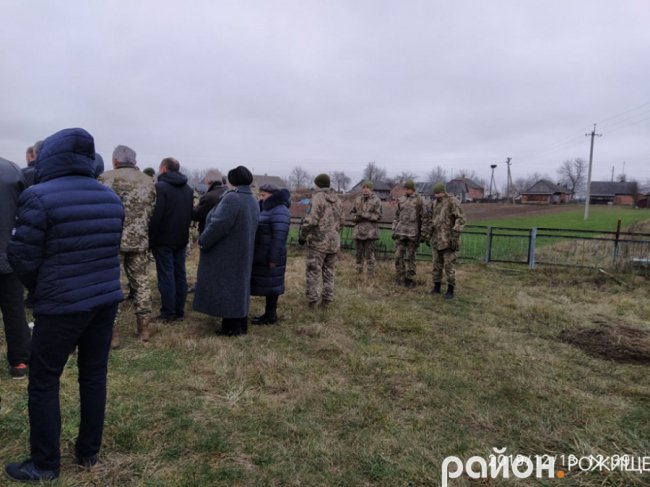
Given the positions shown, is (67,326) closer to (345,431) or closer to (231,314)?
(345,431)

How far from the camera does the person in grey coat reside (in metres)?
4.46

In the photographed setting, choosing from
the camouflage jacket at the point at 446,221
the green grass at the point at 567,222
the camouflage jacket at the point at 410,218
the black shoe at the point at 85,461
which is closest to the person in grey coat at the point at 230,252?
the black shoe at the point at 85,461

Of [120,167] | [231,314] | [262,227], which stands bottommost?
[231,314]

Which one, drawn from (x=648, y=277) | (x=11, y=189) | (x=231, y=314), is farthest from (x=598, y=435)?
(x=648, y=277)

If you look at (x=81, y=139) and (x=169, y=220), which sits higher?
(x=81, y=139)

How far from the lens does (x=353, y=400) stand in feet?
11.2

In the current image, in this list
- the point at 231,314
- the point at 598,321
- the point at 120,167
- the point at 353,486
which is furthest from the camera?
the point at 598,321

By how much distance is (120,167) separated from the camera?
4336mm

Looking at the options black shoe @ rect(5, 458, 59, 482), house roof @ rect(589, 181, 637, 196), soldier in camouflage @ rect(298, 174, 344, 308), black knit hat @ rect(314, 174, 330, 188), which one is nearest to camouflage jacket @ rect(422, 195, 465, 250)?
soldier in camouflage @ rect(298, 174, 344, 308)

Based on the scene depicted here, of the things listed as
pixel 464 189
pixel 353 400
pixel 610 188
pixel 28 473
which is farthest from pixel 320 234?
pixel 610 188

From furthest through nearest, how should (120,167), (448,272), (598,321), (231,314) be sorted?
(448,272), (598,321), (231,314), (120,167)

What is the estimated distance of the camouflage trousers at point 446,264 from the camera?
7.05 m

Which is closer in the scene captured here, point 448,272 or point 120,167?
point 120,167

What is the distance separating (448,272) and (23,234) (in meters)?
6.10
